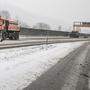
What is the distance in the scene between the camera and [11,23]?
36.1 m

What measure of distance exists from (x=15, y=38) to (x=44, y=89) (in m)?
30.8

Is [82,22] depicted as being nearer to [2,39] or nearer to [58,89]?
[2,39]

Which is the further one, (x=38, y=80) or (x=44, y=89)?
(x=38, y=80)

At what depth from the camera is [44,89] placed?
7.63 metres

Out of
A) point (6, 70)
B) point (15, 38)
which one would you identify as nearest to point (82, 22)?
point (15, 38)

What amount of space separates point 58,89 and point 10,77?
6.75 ft

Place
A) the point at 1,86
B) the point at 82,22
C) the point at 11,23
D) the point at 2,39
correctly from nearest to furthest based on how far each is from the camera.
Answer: the point at 1,86 → the point at 2,39 → the point at 11,23 → the point at 82,22

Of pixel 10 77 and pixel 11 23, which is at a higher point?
pixel 11 23

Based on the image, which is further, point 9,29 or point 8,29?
point 9,29

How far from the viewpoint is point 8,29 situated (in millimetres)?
35188

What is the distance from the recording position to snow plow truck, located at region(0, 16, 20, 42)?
109 feet

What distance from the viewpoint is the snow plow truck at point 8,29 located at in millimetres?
33194

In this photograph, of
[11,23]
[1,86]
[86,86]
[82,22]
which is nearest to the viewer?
[1,86]

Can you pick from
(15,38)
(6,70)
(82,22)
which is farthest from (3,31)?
(82,22)
